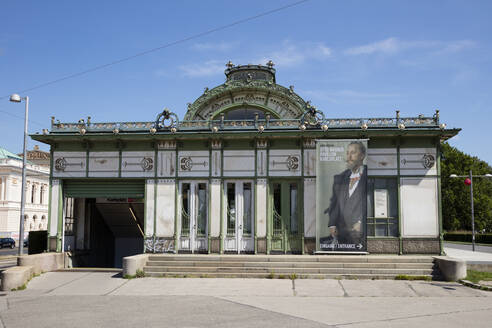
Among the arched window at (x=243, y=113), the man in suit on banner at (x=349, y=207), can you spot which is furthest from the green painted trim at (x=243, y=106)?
the man in suit on banner at (x=349, y=207)

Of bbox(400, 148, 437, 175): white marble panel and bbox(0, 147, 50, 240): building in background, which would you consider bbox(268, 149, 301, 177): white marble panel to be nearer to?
bbox(400, 148, 437, 175): white marble panel

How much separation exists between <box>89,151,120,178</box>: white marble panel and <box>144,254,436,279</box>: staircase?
4.64m

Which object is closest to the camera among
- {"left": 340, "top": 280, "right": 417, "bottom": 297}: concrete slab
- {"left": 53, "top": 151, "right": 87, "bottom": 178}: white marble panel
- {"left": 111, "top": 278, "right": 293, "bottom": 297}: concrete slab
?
{"left": 340, "top": 280, "right": 417, "bottom": 297}: concrete slab

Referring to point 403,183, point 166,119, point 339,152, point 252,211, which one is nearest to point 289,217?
point 252,211

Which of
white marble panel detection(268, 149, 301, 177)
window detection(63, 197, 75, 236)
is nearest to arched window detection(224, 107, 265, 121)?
white marble panel detection(268, 149, 301, 177)

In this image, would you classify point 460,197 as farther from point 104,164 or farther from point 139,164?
point 104,164

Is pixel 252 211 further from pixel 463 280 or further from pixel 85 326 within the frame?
pixel 85 326

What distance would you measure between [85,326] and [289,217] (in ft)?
35.5

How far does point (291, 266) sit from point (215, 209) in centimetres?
428

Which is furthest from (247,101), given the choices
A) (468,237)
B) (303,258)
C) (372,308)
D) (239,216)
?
(468,237)

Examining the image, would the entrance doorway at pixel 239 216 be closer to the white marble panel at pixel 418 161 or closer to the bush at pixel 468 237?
the white marble panel at pixel 418 161

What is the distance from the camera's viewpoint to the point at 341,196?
18312 millimetres

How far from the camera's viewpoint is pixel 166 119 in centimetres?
2008

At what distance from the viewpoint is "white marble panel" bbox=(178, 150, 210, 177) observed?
1973 centimetres
